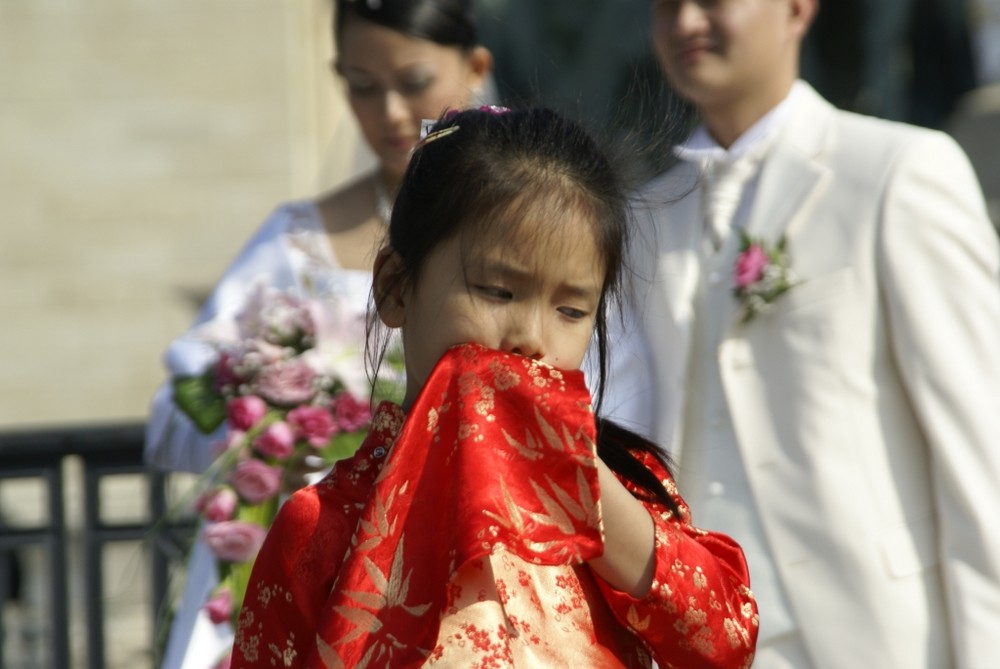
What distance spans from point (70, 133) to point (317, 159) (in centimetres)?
179

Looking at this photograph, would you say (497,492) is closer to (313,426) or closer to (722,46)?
(313,426)

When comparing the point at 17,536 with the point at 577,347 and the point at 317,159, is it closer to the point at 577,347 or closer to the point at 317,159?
the point at 577,347

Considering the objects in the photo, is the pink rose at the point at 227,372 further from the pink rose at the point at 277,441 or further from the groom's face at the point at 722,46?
the groom's face at the point at 722,46

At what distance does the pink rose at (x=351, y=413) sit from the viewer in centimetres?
345

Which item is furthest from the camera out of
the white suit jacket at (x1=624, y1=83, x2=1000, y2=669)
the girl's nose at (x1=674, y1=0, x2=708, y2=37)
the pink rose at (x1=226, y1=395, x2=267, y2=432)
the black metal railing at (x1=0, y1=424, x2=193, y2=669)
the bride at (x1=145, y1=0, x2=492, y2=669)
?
the black metal railing at (x1=0, y1=424, x2=193, y2=669)

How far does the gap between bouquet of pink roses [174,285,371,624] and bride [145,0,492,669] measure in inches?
7.6

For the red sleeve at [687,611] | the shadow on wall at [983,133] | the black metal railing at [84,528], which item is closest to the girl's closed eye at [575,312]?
Result: the red sleeve at [687,611]

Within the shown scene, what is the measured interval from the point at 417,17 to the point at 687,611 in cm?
229

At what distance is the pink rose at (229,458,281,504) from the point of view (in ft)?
11.3

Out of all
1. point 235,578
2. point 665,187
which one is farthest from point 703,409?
point 235,578

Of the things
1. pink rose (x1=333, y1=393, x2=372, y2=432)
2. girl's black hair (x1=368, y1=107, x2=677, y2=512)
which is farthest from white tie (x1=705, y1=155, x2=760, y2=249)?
girl's black hair (x1=368, y1=107, x2=677, y2=512)

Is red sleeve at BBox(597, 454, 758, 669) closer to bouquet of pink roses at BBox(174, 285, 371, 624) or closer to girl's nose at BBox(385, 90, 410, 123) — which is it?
bouquet of pink roses at BBox(174, 285, 371, 624)

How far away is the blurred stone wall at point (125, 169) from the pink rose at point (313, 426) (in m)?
9.38

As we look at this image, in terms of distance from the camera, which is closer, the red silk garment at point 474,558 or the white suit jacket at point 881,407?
the red silk garment at point 474,558
